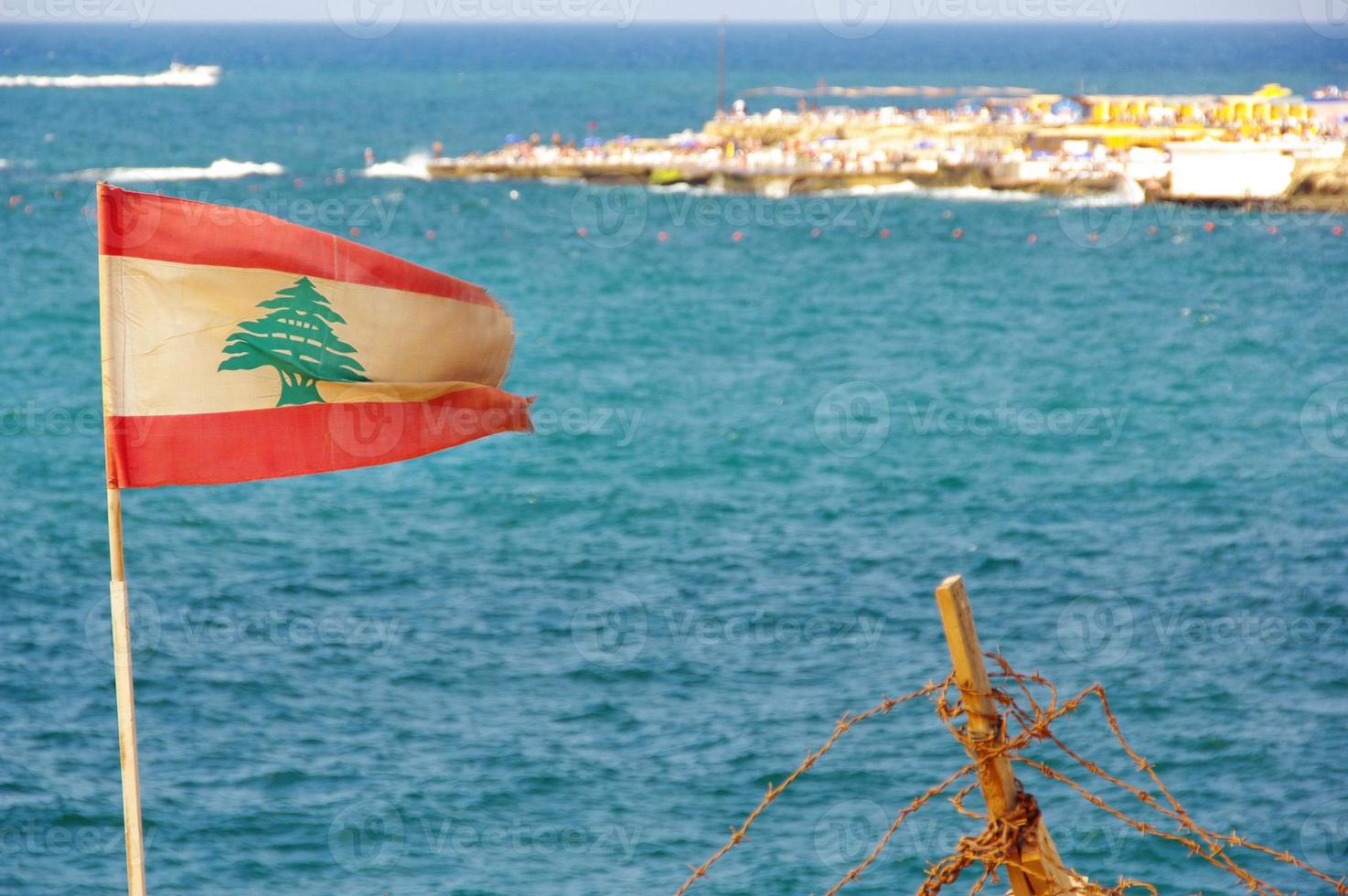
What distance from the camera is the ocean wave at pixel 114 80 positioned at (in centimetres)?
17925

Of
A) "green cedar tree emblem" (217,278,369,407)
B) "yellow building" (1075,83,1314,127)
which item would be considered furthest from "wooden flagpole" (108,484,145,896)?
"yellow building" (1075,83,1314,127)

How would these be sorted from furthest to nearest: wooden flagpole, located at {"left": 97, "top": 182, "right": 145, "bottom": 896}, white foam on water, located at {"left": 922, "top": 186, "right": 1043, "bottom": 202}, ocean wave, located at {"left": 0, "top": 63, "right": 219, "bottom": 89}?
ocean wave, located at {"left": 0, "top": 63, "right": 219, "bottom": 89} < white foam on water, located at {"left": 922, "top": 186, "right": 1043, "bottom": 202} < wooden flagpole, located at {"left": 97, "top": 182, "right": 145, "bottom": 896}

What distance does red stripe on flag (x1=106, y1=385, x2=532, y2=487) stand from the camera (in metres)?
7.69

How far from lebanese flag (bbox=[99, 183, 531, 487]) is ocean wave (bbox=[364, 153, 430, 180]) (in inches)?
3305

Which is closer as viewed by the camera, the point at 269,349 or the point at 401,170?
the point at 269,349

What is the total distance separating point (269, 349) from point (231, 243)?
0.58 meters

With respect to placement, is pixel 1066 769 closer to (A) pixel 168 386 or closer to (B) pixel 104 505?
(A) pixel 168 386

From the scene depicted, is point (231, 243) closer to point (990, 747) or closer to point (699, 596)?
point (990, 747)

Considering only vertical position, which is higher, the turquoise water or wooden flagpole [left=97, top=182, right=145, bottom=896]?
wooden flagpole [left=97, top=182, right=145, bottom=896]

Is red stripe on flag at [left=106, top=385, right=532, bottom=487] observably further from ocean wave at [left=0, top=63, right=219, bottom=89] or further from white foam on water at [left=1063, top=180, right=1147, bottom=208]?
ocean wave at [left=0, top=63, right=219, bottom=89]

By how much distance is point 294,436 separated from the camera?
8.20 m

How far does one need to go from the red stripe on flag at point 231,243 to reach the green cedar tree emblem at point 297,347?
0.17 meters

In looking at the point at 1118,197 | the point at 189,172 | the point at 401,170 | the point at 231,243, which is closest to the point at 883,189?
the point at 1118,197

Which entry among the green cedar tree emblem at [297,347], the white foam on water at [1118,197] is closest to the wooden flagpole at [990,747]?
the green cedar tree emblem at [297,347]
